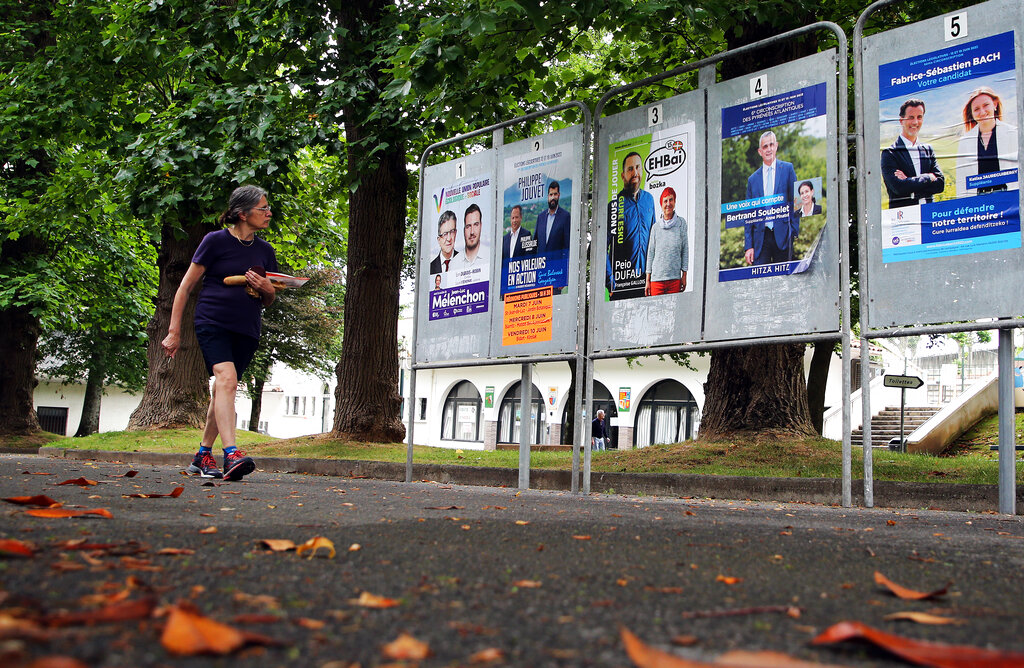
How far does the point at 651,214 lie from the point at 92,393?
28.0 metres

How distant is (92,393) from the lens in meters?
30.6

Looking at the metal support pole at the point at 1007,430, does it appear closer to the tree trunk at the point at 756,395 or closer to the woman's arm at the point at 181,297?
the tree trunk at the point at 756,395

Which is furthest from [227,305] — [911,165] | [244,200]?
[911,165]

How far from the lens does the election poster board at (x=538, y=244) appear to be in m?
7.43

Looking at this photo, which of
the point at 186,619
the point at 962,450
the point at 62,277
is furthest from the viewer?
the point at 62,277

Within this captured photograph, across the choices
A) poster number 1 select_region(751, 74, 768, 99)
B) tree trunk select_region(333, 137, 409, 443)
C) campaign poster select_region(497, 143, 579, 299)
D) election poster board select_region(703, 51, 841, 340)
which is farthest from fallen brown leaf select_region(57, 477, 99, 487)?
tree trunk select_region(333, 137, 409, 443)

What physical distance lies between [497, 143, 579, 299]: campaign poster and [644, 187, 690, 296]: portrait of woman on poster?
0.75m

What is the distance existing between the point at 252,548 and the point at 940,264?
4.44 m

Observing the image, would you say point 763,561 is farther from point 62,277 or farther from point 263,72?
point 62,277

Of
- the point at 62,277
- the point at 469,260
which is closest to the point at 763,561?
the point at 469,260

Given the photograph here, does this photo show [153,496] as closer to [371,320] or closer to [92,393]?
[371,320]

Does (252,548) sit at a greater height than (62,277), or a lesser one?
lesser

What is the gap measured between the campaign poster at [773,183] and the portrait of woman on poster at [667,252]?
13.1 inches

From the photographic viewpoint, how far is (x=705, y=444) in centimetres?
920
